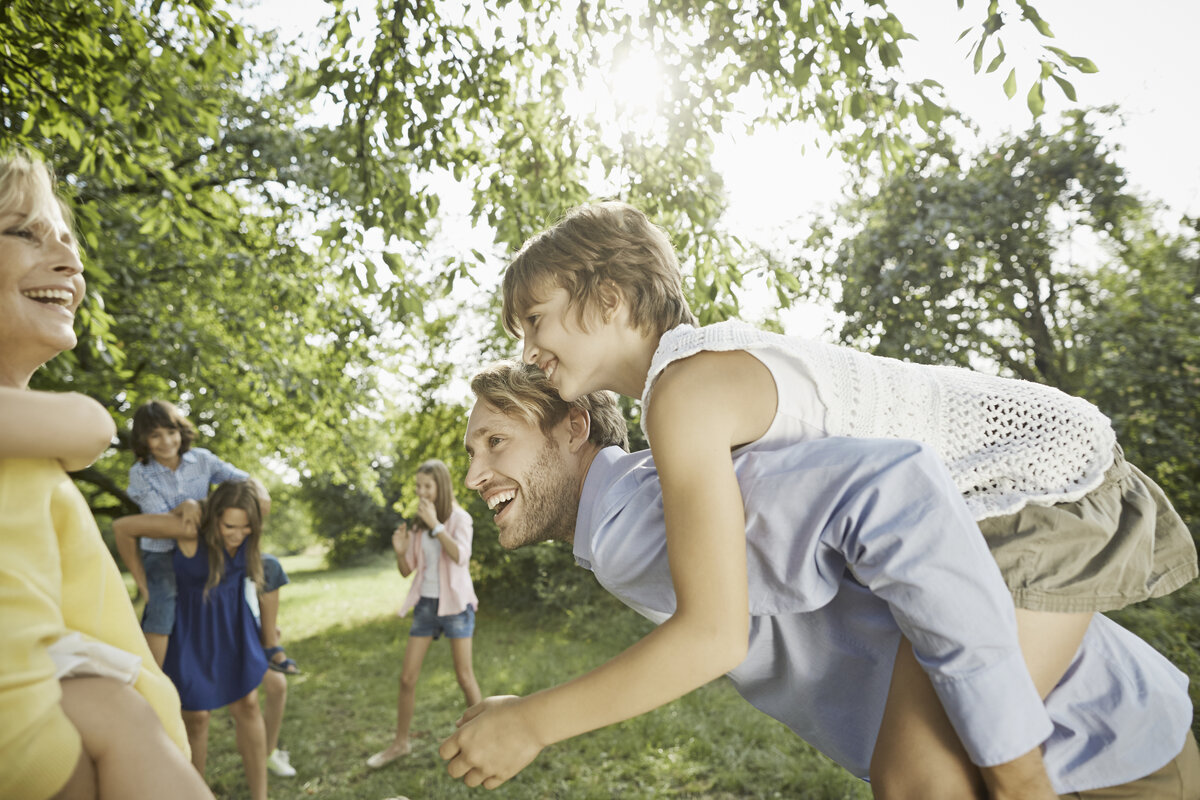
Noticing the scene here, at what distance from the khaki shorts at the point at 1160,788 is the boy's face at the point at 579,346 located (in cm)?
150

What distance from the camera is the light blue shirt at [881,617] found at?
1415mm

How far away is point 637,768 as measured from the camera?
5.91 meters

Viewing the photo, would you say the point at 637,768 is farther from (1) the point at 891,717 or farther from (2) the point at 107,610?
(2) the point at 107,610

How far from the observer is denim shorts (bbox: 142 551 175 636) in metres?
5.39

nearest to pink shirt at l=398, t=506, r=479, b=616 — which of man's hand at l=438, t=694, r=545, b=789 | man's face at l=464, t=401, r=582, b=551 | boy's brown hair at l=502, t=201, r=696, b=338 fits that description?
man's face at l=464, t=401, r=582, b=551

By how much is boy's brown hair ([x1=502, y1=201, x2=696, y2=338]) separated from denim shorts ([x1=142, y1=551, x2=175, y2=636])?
4.35 metres

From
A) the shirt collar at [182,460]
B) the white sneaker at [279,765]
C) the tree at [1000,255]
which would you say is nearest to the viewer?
the shirt collar at [182,460]

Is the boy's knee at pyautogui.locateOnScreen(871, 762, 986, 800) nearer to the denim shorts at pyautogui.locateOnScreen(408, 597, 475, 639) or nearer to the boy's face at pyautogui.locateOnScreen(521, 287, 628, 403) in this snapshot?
the boy's face at pyautogui.locateOnScreen(521, 287, 628, 403)

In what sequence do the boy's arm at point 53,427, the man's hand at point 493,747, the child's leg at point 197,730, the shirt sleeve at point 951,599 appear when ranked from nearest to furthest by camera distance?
the boy's arm at point 53,427, the shirt sleeve at point 951,599, the man's hand at point 493,747, the child's leg at point 197,730

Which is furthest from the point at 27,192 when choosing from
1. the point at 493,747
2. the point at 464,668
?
the point at 464,668

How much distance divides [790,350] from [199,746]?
509 centimetres

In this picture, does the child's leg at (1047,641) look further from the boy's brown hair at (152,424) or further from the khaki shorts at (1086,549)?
the boy's brown hair at (152,424)

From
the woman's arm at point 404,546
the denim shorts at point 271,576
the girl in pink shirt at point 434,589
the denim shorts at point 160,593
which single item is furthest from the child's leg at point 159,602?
the woman's arm at point 404,546

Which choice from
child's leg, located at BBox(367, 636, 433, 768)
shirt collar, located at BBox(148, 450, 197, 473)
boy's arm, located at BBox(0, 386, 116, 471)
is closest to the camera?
boy's arm, located at BBox(0, 386, 116, 471)
